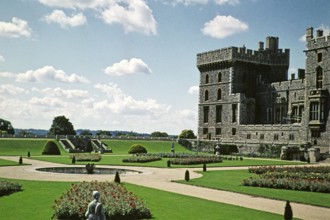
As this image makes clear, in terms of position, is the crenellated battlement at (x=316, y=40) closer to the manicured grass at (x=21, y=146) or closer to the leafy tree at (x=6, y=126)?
the manicured grass at (x=21, y=146)

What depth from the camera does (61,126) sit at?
346 feet

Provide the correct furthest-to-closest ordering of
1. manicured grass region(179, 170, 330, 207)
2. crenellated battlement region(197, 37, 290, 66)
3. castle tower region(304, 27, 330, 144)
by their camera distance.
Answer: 1. crenellated battlement region(197, 37, 290, 66)
2. castle tower region(304, 27, 330, 144)
3. manicured grass region(179, 170, 330, 207)

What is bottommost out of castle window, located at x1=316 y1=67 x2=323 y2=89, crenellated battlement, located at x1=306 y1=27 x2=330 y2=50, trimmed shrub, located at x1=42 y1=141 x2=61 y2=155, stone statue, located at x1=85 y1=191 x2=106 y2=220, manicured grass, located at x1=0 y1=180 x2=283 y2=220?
manicured grass, located at x1=0 y1=180 x2=283 y2=220

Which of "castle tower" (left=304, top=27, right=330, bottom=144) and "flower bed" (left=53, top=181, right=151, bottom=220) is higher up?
"castle tower" (left=304, top=27, right=330, bottom=144)

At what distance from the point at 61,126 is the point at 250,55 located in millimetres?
52166

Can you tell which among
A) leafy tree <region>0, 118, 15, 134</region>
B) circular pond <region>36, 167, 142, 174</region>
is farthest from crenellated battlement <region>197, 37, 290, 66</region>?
leafy tree <region>0, 118, 15, 134</region>

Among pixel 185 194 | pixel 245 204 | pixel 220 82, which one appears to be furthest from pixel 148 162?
pixel 220 82

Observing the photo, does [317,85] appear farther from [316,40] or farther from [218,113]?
[218,113]

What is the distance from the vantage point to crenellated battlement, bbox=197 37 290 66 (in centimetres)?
7444

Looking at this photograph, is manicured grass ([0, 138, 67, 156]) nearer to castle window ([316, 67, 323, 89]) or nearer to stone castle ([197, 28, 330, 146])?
stone castle ([197, 28, 330, 146])

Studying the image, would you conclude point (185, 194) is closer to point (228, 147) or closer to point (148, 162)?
point (148, 162)

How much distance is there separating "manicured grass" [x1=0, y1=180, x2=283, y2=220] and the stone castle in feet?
A: 130

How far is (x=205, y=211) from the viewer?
→ 17.3 meters

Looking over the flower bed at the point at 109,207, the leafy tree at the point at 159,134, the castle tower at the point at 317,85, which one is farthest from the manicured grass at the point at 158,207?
the leafy tree at the point at 159,134
